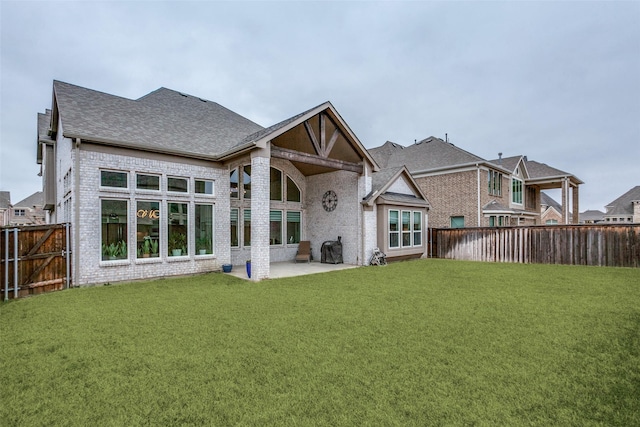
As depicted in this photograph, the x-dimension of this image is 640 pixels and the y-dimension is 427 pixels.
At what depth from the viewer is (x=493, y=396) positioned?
2.69 meters

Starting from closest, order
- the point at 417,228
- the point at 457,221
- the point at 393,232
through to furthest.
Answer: the point at 393,232 < the point at 417,228 < the point at 457,221

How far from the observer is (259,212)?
9.07 meters

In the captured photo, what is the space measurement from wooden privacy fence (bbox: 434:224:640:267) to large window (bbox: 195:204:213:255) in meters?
12.0

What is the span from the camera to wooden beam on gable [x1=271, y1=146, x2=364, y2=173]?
9484 millimetres

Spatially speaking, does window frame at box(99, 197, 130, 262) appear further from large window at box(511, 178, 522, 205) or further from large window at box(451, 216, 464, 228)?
large window at box(511, 178, 522, 205)

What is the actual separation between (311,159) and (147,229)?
5777 millimetres

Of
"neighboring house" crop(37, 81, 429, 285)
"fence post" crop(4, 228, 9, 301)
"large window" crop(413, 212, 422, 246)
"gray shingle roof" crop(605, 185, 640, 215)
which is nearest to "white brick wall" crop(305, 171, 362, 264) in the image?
"neighboring house" crop(37, 81, 429, 285)

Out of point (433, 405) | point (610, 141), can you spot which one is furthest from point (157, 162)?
point (610, 141)

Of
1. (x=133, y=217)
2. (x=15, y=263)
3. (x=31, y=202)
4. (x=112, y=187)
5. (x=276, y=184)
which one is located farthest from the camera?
(x=31, y=202)

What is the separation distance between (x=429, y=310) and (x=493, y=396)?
2941mm

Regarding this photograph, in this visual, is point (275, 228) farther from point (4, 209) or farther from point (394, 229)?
point (4, 209)

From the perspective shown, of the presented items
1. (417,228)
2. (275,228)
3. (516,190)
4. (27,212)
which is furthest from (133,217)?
(27,212)

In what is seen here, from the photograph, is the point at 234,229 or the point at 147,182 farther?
the point at 234,229

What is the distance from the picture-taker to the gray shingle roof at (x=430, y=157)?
19172mm
